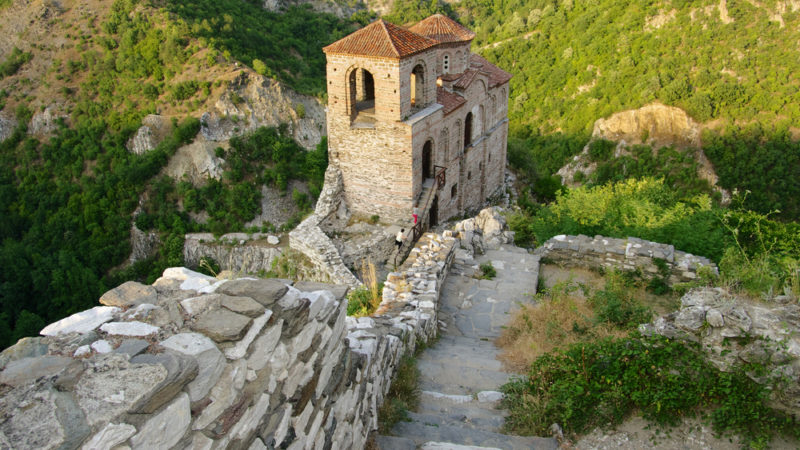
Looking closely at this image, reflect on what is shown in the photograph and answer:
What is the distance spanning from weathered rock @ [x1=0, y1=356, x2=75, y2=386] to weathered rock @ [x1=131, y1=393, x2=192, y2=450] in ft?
1.27

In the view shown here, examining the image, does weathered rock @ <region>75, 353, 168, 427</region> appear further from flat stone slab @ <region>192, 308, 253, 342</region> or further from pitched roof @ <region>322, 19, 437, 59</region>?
pitched roof @ <region>322, 19, 437, 59</region>

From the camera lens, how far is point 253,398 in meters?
2.51

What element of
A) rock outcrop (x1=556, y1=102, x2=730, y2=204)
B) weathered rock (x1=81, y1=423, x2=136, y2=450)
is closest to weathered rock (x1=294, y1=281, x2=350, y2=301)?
weathered rock (x1=81, y1=423, x2=136, y2=450)

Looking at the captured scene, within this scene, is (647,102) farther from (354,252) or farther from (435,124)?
(354,252)

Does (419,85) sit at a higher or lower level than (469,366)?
higher

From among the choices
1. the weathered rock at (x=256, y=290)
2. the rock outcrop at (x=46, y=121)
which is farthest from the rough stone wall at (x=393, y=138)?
the rock outcrop at (x=46, y=121)

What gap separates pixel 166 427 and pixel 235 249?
19.5 meters

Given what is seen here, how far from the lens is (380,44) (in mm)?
12602

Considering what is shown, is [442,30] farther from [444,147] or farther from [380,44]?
[380,44]

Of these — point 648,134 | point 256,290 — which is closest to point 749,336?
point 256,290

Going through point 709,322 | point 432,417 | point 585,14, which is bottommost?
point 432,417

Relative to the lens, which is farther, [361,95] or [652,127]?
[652,127]

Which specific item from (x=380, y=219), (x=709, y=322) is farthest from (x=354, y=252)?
(x=709, y=322)

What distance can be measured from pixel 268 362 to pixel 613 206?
8833 millimetres
